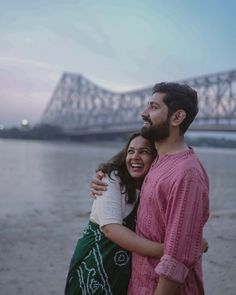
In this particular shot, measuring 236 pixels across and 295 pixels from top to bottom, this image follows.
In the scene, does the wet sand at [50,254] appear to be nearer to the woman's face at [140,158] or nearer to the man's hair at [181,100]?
the woman's face at [140,158]

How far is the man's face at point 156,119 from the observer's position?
5.80ft

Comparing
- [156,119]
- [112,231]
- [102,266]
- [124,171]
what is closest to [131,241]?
[112,231]

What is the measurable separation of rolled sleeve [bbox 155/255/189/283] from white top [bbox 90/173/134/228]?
0.32 meters

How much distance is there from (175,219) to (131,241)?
255 mm

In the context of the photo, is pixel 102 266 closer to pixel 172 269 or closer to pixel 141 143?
pixel 172 269

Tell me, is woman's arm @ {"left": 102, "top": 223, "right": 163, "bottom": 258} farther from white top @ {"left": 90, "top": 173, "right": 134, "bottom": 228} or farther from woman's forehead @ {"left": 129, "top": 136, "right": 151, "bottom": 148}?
woman's forehead @ {"left": 129, "top": 136, "right": 151, "bottom": 148}

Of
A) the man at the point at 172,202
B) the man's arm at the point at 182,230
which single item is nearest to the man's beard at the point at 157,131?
the man at the point at 172,202

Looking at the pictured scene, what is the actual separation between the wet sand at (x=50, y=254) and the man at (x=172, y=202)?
257 cm

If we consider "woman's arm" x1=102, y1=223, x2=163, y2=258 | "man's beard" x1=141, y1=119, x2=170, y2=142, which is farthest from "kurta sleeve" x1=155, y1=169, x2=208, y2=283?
"man's beard" x1=141, y1=119, x2=170, y2=142

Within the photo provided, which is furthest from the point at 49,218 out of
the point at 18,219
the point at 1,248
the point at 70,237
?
the point at 1,248

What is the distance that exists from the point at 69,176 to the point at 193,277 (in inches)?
803

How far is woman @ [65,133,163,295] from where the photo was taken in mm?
1850

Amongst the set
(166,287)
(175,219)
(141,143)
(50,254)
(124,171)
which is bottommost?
(50,254)

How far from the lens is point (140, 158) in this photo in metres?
1.95
